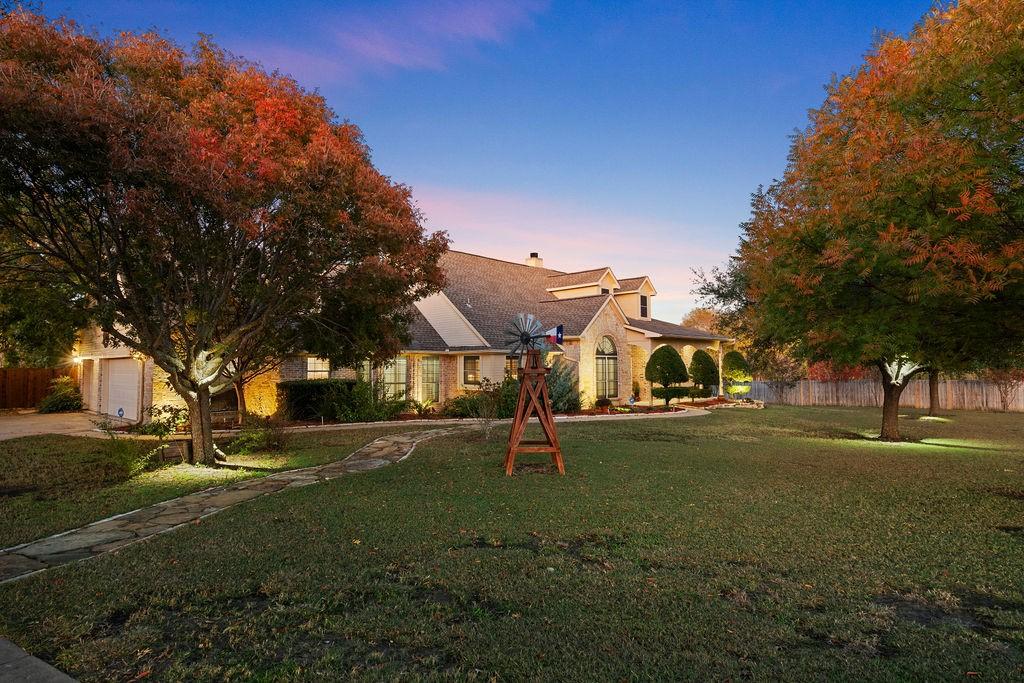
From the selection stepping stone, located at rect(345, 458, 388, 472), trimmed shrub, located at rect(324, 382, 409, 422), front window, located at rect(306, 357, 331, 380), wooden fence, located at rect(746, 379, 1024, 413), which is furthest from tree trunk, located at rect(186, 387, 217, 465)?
wooden fence, located at rect(746, 379, 1024, 413)

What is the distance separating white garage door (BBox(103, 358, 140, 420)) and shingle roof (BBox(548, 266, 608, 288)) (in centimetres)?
1940

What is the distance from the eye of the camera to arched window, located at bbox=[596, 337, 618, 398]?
2405cm

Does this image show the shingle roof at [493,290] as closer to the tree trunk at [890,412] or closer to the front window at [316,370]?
the front window at [316,370]

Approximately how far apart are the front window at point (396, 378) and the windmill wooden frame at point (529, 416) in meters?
10.6

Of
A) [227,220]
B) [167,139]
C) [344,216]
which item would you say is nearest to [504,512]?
[344,216]

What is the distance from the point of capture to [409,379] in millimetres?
20969

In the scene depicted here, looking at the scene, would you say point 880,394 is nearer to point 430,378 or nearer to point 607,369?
point 607,369

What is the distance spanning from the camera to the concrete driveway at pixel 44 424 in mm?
14845

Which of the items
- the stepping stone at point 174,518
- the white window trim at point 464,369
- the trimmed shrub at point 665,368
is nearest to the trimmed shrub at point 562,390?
the white window trim at point 464,369

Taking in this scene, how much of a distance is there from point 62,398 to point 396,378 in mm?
14091

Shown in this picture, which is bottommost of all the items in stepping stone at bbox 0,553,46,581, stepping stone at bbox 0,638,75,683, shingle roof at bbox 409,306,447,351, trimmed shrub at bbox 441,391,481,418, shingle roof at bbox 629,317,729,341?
stepping stone at bbox 0,553,46,581

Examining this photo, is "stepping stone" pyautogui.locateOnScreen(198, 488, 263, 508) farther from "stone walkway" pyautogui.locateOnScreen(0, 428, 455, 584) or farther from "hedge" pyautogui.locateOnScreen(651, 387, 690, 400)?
"hedge" pyautogui.locateOnScreen(651, 387, 690, 400)

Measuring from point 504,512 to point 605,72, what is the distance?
13.0 m

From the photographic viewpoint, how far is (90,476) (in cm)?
893
